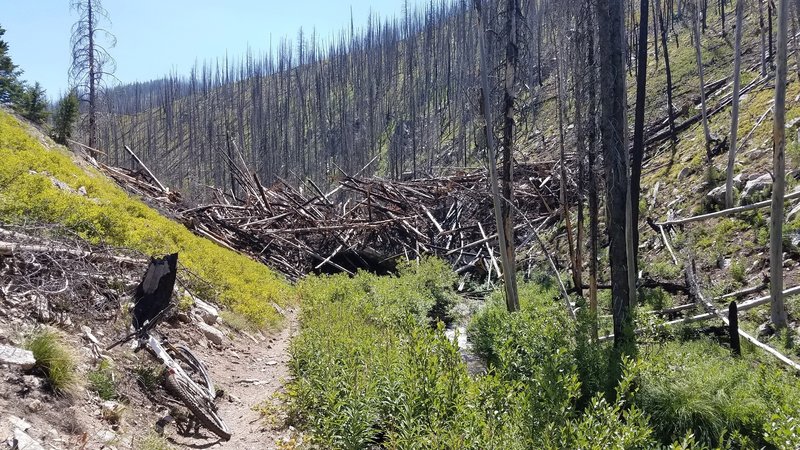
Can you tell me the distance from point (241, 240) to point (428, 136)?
106ft

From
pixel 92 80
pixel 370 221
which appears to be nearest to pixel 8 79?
pixel 92 80

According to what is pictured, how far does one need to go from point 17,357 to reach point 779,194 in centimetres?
1093

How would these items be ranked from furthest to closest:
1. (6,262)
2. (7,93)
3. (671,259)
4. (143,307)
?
(7,93) < (671,259) < (143,307) < (6,262)

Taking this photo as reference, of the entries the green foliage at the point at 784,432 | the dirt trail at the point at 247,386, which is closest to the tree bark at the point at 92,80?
the dirt trail at the point at 247,386

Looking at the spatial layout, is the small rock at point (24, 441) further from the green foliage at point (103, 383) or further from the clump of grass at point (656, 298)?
the clump of grass at point (656, 298)

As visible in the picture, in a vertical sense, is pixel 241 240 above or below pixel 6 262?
below

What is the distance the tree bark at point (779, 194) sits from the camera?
28.0 ft

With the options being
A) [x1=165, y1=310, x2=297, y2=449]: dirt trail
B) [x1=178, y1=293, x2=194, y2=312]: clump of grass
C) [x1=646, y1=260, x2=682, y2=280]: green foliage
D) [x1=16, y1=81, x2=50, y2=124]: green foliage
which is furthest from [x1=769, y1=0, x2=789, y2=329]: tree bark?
[x1=16, y1=81, x2=50, y2=124]: green foliage

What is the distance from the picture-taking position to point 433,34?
6044 cm

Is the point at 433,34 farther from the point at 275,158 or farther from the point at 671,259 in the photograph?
the point at 671,259

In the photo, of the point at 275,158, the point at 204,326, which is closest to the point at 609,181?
the point at 204,326

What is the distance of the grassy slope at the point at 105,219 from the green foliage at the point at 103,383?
2678mm

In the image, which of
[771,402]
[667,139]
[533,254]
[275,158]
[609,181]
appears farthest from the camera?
[275,158]

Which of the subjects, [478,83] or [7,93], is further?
[7,93]
